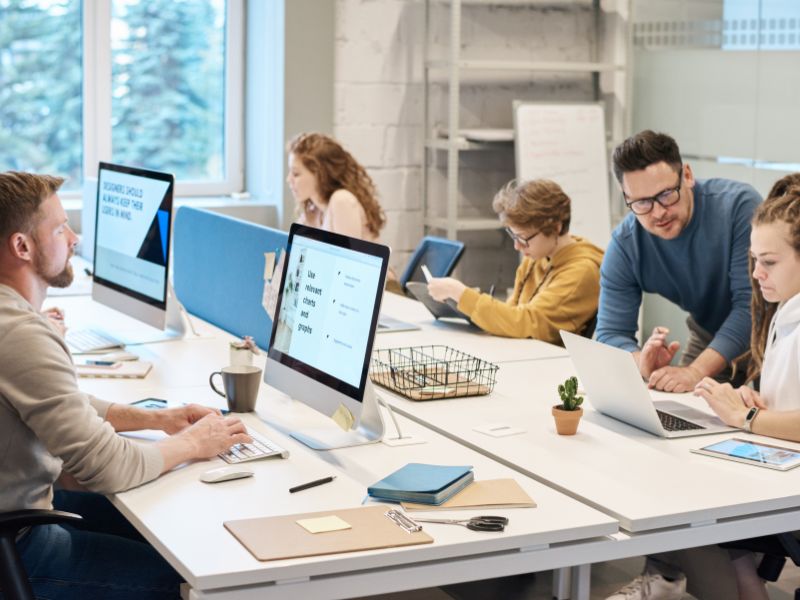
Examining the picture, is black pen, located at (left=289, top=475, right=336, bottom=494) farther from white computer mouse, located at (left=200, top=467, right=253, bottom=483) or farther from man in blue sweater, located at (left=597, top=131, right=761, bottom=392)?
man in blue sweater, located at (left=597, top=131, right=761, bottom=392)

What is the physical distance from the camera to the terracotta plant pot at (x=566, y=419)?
2236mm

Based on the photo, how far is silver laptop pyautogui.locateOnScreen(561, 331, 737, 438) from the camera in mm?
2221

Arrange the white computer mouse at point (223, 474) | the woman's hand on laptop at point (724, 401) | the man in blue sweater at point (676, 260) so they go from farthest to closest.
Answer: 1. the man in blue sweater at point (676, 260)
2. the woman's hand on laptop at point (724, 401)
3. the white computer mouse at point (223, 474)

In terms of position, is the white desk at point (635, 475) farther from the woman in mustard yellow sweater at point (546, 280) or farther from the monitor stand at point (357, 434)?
the woman in mustard yellow sweater at point (546, 280)

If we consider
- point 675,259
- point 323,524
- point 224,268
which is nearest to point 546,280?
point 675,259

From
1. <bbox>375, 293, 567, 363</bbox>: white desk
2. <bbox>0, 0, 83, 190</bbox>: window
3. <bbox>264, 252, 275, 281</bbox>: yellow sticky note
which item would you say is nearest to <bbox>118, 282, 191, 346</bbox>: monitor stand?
<bbox>264, 252, 275, 281</bbox>: yellow sticky note

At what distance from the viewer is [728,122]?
183 inches

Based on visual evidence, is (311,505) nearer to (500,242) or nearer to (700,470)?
(700,470)

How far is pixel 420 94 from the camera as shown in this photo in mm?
5219

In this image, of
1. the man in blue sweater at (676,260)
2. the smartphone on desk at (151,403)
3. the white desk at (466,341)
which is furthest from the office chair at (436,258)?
the smartphone on desk at (151,403)

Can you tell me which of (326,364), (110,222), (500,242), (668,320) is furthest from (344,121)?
(326,364)

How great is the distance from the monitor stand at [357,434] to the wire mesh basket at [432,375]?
29 cm

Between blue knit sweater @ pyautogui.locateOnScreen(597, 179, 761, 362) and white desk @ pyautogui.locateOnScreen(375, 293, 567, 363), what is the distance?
0.20 m

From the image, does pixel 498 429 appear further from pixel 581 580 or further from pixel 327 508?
pixel 327 508
